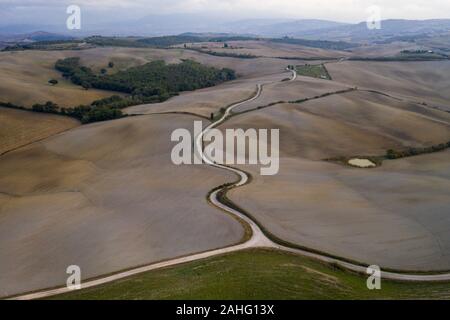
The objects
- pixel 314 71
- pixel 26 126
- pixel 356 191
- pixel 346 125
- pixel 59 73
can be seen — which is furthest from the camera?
pixel 314 71

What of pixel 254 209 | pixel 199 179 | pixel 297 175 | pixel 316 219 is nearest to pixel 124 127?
pixel 199 179

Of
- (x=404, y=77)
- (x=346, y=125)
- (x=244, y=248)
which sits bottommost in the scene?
(x=244, y=248)

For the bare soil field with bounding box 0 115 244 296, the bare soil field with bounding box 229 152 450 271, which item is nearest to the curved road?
the bare soil field with bounding box 229 152 450 271

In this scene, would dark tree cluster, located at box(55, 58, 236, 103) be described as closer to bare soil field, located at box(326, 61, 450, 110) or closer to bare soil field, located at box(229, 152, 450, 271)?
bare soil field, located at box(326, 61, 450, 110)

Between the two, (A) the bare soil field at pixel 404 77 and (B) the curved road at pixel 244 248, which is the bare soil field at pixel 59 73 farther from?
(B) the curved road at pixel 244 248

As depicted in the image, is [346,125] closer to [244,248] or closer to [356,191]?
[356,191]

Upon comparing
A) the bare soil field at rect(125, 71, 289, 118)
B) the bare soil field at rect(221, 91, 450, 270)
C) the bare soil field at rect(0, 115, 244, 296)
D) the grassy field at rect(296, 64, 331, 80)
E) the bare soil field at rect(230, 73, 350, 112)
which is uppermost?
the grassy field at rect(296, 64, 331, 80)

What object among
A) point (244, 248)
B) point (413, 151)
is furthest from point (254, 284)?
point (413, 151)
